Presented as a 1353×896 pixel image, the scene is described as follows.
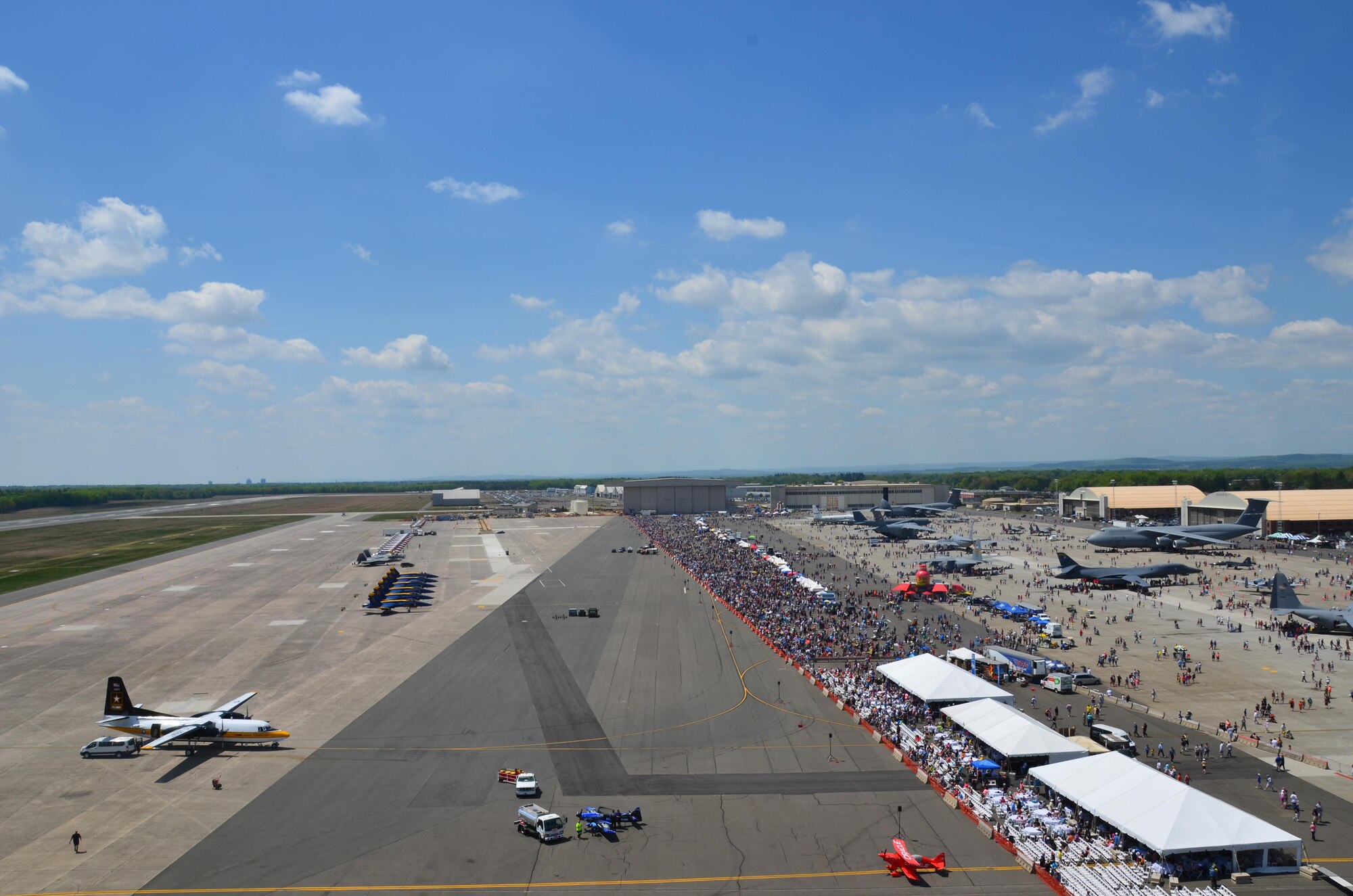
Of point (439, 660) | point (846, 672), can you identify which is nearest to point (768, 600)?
point (846, 672)

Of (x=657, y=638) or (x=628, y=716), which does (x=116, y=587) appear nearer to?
(x=657, y=638)

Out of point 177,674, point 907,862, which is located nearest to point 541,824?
point 907,862

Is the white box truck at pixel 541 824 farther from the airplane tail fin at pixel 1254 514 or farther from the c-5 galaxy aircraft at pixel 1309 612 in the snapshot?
the airplane tail fin at pixel 1254 514

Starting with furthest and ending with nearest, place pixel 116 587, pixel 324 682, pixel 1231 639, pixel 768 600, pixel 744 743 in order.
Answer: pixel 116 587 < pixel 768 600 < pixel 1231 639 < pixel 324 682 < pixel 744 743

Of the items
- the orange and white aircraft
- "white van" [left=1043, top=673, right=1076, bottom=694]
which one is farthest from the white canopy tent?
the orange and white aircraft

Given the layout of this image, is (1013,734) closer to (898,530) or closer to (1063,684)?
(1063,684)

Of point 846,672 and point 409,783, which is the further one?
point 846,672

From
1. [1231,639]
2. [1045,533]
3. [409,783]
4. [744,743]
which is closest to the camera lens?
[409,783]
